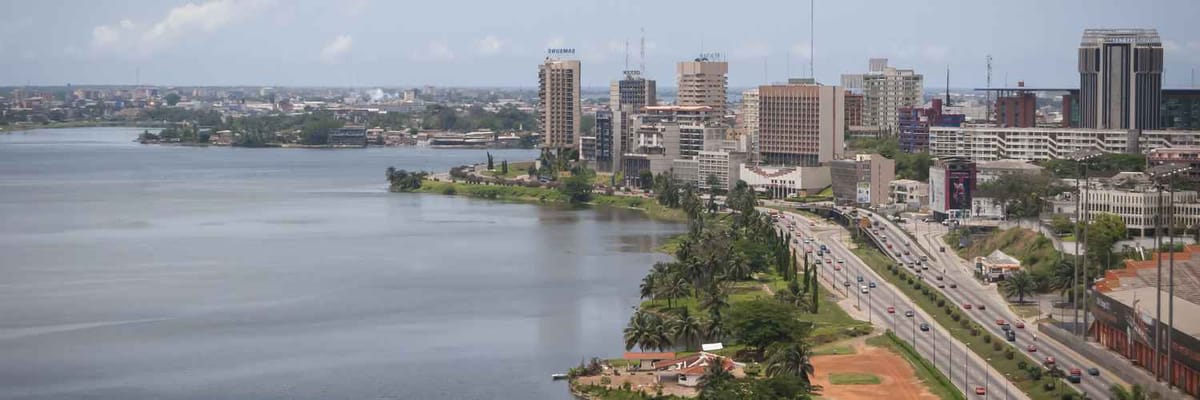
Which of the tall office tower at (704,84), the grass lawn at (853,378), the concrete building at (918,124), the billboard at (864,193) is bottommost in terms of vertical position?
the grass lawn at (853,378)

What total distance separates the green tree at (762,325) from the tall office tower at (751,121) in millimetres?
22312

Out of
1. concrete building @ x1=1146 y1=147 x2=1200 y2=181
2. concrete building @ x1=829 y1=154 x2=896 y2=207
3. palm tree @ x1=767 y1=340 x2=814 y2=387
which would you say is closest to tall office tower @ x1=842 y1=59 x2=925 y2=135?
concrete building @ x1=829 y1=154 x2=896 y2=207

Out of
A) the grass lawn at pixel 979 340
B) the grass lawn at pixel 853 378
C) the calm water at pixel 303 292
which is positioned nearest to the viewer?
the grass lawn at pixel 979 340

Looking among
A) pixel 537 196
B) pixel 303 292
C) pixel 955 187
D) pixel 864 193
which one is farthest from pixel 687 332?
pixel 537 196

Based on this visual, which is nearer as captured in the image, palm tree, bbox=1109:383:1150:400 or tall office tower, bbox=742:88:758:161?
palm tree, bbox=1109:383:1150:400

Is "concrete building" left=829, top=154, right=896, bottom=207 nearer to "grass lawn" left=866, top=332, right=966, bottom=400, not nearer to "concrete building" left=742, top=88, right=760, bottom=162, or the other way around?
"concrete building" left=742, top=88, right=760, bottom=162

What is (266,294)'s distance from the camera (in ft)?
71.4

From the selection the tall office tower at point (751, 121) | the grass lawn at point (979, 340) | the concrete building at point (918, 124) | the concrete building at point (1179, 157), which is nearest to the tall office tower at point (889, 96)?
the tall office tower at point (751, 121)

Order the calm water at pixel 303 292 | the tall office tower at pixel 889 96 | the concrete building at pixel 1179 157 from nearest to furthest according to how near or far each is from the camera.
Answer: the calm water at pixel 303 292 → the concrete building at pixel 1179 157 → the tall office tower at pixel 889 96

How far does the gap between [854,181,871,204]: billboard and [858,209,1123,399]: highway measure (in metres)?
3.39

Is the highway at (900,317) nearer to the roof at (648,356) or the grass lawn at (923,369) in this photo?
the grass lawn at (923,369)

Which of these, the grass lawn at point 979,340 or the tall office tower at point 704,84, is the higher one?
the tall office tower at point 704,84

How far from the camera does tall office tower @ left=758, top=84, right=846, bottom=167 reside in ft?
125

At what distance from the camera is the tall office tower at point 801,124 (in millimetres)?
38156
